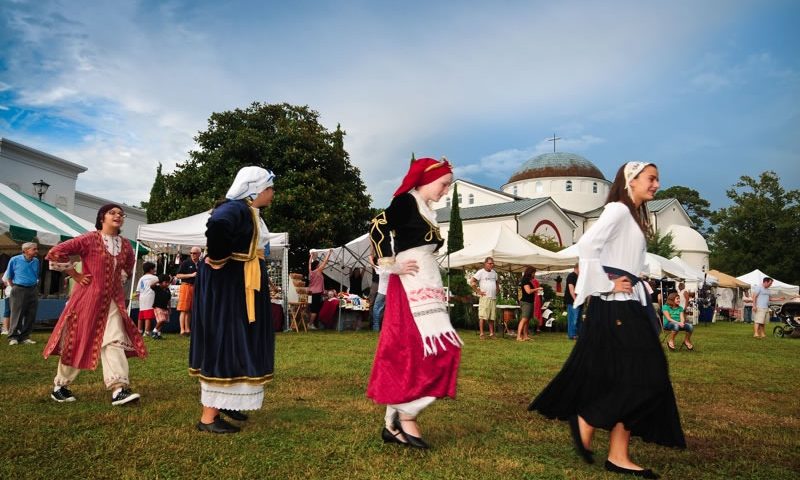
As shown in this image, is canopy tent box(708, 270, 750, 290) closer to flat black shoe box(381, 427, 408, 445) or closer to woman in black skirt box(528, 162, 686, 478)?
woman in black skirt box(528, 162, 686, 478)

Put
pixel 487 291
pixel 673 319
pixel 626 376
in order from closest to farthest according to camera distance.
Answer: pixel 626 376, pixel 673 319, pixel 487 291

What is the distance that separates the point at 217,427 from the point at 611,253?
309 cm

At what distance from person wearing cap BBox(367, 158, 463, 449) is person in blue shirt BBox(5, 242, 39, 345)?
31.4 ft

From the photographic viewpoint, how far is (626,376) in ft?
11.4

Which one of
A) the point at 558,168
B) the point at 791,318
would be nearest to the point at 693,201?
the point at 558,168

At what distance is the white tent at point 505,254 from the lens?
17.5 meters

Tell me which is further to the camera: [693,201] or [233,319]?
[693,201]

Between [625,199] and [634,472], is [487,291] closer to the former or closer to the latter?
[625,199]

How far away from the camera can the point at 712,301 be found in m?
31.2

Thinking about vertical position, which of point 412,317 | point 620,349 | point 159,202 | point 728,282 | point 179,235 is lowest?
point 620,349

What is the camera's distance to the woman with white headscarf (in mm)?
4375

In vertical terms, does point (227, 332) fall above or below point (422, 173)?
below

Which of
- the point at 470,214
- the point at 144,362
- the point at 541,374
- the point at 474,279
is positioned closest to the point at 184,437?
the point at 144,362

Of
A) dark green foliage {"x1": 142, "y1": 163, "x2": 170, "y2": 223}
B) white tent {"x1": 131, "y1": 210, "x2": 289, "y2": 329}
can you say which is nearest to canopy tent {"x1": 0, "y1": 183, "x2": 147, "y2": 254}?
white tent {"x1": 131, "y1": 210, "x2": 289, "y2": 329}
